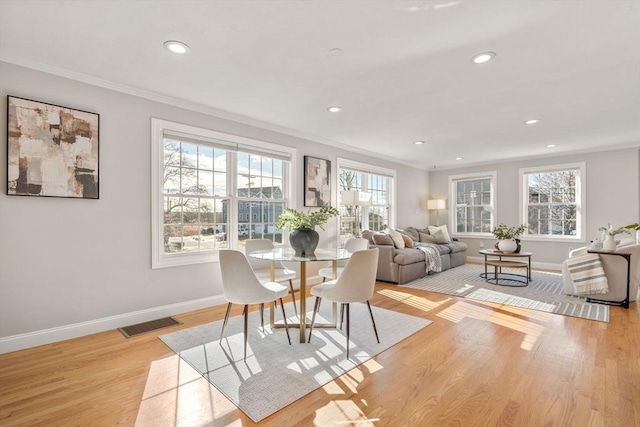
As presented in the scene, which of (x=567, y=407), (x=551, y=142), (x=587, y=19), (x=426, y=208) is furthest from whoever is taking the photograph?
(x=426, y=208)

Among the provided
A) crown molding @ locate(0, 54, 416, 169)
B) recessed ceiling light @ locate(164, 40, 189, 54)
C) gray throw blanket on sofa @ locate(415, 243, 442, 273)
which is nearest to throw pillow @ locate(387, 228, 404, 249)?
gray throw blanket on sofa @ locate(415, 243, 442, 273)

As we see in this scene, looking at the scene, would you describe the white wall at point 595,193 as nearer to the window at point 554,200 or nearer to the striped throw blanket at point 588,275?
the window at point 554,200

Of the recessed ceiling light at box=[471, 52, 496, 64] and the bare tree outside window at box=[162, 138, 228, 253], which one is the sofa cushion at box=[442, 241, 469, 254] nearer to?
the recessed ceiling light at box=[471, 52, 496, 64]

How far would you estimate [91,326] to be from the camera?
118 inches

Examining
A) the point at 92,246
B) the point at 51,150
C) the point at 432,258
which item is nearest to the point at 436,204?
the point at 432,258

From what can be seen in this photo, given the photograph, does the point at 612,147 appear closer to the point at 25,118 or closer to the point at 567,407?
the point at 567,407

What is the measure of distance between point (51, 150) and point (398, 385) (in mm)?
3460

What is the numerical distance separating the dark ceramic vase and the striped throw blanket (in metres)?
3.69

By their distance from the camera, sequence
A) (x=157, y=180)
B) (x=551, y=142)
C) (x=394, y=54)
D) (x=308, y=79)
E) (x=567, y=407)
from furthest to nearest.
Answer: (x=551, y=142) → (x=157, y=180) → (x=308, y=79) → (x=394, y=54) → (x=567, y=407)

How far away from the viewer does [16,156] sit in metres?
2.60

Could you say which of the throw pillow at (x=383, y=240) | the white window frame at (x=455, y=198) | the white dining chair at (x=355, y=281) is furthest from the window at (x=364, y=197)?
the white dining chair at (x=355, y=281)

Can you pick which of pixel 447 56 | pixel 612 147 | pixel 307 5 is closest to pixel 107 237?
pixel 307 5

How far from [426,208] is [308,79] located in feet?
20.2

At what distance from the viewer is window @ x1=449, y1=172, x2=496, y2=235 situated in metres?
7.58
